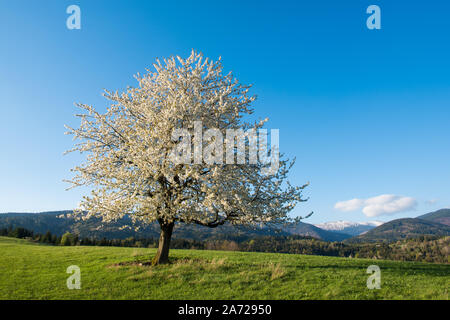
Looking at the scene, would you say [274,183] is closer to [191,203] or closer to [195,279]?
[191,203]

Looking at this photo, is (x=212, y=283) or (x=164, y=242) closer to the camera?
(x=212, y=283)

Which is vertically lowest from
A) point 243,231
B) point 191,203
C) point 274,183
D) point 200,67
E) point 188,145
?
point 243,231

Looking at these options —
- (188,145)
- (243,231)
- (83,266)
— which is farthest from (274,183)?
(83,266)

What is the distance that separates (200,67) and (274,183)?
10.1 metres

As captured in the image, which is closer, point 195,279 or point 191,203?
point 195,279

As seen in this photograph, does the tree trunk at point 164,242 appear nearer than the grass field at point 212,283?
No

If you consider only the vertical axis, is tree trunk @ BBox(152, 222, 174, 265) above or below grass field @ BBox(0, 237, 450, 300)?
above

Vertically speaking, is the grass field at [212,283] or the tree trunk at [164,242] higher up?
the tree trunk at [164,242]

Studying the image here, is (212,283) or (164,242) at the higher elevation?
(164,242)

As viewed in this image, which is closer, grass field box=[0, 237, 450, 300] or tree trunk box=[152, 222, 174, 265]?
grass field box=[0, 237, 450, 300]
